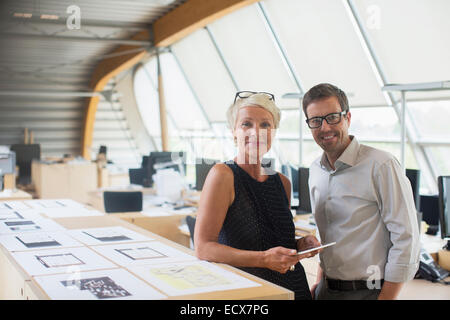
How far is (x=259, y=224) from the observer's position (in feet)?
6.91

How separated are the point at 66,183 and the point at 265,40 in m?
5.47

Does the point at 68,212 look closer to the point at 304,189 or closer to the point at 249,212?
the point at 249,212

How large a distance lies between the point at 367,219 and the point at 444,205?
1.91m

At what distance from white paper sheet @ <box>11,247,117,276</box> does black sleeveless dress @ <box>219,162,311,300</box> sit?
0.51 meters

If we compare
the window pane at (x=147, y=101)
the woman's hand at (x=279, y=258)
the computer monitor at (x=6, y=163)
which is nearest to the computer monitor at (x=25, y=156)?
the window pane at (x=147, y=101)

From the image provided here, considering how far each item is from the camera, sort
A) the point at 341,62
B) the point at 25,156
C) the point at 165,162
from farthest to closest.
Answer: the point at 25,156, the point at 341,62, the point at 165,162

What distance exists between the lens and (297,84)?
33.1ft

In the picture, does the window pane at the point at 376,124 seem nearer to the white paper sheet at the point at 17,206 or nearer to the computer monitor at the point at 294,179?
the computer monitor at the point at 294,179

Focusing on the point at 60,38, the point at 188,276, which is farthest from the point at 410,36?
the point at 60,38

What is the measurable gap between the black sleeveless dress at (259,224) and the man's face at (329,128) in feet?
1.00

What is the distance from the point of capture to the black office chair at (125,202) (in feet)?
20.8

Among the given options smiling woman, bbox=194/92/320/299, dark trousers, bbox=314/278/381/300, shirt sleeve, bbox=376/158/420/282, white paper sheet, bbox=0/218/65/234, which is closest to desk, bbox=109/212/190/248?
white paper sheet, bbox=0/218/65/234

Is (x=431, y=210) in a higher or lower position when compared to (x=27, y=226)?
lower
